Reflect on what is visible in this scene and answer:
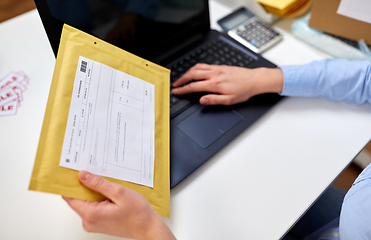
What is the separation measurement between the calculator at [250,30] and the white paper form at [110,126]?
39 cm

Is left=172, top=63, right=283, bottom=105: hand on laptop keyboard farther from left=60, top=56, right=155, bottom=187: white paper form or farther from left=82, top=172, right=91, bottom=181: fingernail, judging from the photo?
left=82, top=172, right=91, bottom=181: fingernail

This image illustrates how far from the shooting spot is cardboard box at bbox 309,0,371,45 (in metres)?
0.71

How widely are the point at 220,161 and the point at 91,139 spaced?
268 millimetres

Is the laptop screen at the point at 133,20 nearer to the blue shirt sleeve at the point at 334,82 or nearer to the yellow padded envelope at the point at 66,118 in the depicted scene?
the yellow padded envelope at the point at 66,118

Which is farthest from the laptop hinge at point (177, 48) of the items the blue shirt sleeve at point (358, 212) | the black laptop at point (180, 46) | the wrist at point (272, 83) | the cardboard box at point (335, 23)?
the blue shirt sleeve at point (358, 212)

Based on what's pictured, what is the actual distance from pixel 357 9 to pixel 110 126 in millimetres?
651

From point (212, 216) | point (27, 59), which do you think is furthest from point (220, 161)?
point (27, 59)

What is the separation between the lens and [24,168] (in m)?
0.56

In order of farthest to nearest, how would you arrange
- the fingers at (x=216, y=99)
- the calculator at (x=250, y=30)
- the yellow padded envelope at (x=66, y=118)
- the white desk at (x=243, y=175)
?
the calculator at (x=250, y=30), the fingers at (x=216, y=99), the white desk at (x=243, y=175), the yellow padded envelope at (x=66, y=118)

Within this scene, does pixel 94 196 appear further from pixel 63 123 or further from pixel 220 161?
pixel 220 161

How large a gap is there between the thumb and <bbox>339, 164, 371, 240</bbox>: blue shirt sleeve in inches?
14.5

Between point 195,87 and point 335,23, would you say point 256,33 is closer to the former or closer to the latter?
point 335,23

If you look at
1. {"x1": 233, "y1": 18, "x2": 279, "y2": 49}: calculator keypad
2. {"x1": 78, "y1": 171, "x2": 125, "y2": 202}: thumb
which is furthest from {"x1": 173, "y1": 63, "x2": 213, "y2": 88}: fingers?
{"x1": 78, "y1": 171, "x2": 125, "y2": 202}: thumb

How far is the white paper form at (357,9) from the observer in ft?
2.20
